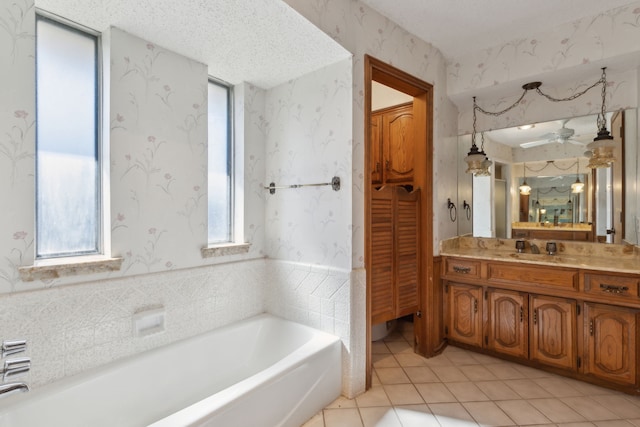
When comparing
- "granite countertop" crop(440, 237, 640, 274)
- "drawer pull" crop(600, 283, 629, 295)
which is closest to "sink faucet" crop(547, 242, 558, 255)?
"granite countertop" crop(440, 237, 640, 274)

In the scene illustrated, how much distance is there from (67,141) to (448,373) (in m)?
2.85

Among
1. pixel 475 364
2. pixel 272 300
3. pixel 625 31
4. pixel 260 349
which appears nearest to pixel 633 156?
pixel 625 31

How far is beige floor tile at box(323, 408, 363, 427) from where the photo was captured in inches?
72.3

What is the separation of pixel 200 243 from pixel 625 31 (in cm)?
313

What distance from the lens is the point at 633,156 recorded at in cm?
235

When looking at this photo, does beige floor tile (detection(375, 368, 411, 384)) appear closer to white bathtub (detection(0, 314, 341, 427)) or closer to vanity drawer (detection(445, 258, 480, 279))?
white bathtub (detection(0, 314, 341, 427))

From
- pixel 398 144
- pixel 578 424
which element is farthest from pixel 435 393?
pixel 398 144

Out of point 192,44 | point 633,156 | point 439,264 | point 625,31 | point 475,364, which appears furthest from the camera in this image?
point 439,264

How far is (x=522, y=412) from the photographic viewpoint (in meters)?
1.92

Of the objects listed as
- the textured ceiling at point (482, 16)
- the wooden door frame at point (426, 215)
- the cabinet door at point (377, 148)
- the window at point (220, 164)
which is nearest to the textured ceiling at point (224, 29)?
the window at point (220, 164)

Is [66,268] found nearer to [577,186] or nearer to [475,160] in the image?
[475,160]

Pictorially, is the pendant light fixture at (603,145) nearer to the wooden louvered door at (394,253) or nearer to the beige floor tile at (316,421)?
the wooden louvered door at (394,253)

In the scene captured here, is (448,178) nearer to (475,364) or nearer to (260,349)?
(475,364)

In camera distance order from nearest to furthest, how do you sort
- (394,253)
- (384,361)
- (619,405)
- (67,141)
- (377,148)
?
1. (67,141)
2. (619,405)
3. (394,253)
4. (384,361)
5. (377,148)
